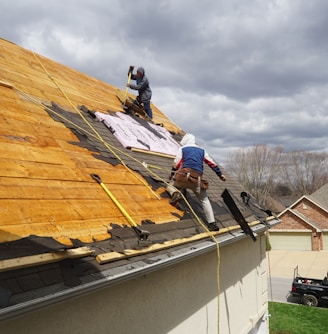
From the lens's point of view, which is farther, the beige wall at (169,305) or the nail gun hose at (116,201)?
the nail gun hose at (116,201)

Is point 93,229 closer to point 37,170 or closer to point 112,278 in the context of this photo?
point 112,278

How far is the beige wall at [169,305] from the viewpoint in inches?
105

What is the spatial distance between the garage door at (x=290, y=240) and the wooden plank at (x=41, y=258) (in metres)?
27.9

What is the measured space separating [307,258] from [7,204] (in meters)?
25.9

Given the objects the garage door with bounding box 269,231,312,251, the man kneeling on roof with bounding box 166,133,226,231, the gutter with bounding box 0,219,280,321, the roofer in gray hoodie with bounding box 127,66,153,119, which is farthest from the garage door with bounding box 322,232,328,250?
the gutter with bounding box 0,219,280,321

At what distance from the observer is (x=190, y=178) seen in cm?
481

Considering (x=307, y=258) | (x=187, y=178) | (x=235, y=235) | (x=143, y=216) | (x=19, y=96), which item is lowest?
(x=307, y=258)

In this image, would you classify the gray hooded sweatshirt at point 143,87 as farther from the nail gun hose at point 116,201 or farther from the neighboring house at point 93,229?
the nail gun hose at point 116,201

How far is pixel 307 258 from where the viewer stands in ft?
80.2

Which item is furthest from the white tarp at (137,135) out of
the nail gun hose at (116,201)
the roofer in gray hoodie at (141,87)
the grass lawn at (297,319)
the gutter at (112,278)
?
the grass lawn at (297,319)

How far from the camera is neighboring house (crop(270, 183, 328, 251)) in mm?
26797

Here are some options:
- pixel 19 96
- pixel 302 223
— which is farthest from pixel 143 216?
pixel 302 223

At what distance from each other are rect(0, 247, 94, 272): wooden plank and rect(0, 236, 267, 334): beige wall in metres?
0.39

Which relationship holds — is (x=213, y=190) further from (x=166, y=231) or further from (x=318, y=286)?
(x=318, y=286)
